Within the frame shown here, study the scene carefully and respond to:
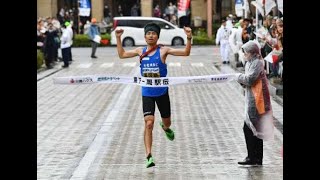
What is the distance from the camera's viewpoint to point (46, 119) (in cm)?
1634

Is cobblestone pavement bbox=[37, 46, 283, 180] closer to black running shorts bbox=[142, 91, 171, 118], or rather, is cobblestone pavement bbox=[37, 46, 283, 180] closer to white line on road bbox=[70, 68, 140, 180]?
white line on road bbox=[70, 68, 140, 180]

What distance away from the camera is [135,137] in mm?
13734

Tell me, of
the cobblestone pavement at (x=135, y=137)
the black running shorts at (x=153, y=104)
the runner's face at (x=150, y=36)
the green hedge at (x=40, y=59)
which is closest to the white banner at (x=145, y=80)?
the black running shorts at (x=153, y=104)

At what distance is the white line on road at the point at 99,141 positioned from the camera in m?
10.9

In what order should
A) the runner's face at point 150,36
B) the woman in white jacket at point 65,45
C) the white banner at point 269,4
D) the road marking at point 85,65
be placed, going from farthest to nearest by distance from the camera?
the road marking at point 85,65, the woman in white jacket at point 65,45, the white banner at point 269,4, the runner's face at point 150,36

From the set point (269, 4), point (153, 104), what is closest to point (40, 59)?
point (269, 4)

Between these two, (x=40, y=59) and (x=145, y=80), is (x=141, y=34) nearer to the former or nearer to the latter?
(x=40, y=59)

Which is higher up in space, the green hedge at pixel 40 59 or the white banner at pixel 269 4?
the white banner at pixel 269 4

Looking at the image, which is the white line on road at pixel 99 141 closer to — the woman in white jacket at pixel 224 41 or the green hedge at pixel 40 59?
the green hedge at pixel 40 59

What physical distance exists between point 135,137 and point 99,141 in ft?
2.34

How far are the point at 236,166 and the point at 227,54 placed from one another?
2155 centimetres

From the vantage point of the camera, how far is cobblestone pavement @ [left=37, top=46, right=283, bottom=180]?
35.7 feet

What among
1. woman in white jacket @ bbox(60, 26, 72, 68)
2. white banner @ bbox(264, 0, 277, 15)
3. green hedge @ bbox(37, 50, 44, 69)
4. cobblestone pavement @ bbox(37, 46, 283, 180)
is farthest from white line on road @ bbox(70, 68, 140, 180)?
woman in white jacket @ bbox(60, 26, 72, 68)
